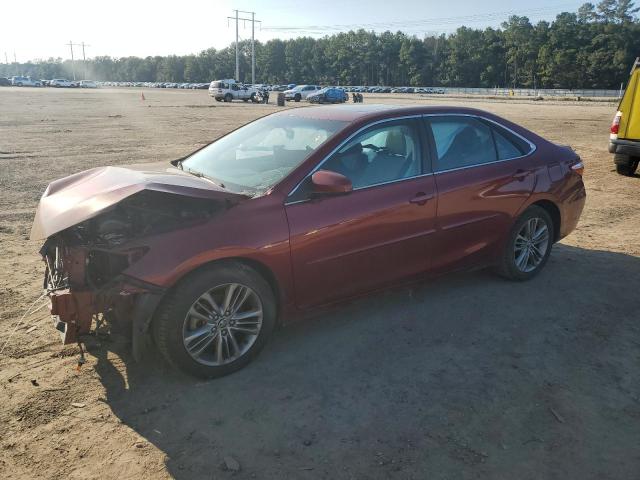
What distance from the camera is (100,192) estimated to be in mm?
3490

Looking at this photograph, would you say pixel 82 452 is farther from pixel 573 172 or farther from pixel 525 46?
pixel 525 46

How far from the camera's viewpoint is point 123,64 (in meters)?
189

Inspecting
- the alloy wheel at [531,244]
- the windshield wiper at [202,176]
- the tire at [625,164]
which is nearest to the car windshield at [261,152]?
the windshield wiper at [202,176]

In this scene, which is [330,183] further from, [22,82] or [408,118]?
[22,82]

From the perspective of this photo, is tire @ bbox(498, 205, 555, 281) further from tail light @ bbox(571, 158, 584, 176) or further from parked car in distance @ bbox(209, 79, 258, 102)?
parked car in distance @ bbox(209, 79, 258, 102)

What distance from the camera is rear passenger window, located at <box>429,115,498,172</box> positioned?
4.45 metres

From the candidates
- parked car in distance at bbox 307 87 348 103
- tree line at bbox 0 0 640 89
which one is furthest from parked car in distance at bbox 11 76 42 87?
parked car in distance at bbox 307 87 348 103

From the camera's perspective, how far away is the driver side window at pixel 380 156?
3949mm

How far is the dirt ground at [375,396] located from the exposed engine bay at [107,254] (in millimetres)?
413

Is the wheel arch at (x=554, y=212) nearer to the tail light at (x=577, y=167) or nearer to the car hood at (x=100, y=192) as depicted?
the tail light at (x=577, y=167)

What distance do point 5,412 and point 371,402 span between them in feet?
7.08

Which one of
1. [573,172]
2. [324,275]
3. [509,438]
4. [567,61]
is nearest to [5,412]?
[324,275]

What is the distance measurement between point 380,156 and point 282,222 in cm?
109

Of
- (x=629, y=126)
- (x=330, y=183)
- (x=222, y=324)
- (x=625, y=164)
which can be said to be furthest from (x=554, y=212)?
(x=625, y=164)
